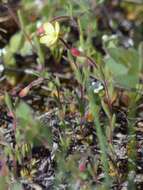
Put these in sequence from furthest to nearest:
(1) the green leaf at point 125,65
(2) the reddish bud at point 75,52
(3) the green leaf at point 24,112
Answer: (2) the reddish bud at point 75,52, (1) the green leaf at point 125,65, (3) the green leaf at point 24,112

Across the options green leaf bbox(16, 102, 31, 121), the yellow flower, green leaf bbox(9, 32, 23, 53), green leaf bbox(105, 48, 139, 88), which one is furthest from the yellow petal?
green leaf bbox(9, 32, 23, 53)

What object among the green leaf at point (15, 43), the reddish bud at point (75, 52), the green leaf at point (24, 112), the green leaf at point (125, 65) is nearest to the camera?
the green leaf at point (24, 112)

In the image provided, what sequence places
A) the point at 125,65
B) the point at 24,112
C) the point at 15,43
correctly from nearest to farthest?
the point at 24,112 < the point at 125,65 < the point at 15,43

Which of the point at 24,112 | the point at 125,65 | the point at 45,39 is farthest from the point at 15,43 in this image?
the point at 24,112

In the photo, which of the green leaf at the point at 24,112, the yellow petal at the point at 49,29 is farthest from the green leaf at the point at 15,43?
the green leaf at the point at 24,112

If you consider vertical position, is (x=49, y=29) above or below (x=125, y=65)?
above

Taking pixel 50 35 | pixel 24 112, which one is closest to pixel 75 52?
pixel 50 35

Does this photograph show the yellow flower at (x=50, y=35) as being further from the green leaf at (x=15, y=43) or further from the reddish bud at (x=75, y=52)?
the green leaf at (x=15, y=43)

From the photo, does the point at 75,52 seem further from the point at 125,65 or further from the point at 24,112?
the point at 24,112

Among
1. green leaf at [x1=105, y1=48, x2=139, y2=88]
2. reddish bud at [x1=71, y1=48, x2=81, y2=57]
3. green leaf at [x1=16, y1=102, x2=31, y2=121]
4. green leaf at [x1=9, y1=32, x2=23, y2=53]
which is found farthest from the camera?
green leaf at [x1=9, y1=32, x2=23, y2=53]

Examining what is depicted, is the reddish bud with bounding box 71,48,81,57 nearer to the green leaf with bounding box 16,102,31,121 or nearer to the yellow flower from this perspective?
the yellow flower

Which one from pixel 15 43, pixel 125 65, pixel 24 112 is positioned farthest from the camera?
pixel 15 43

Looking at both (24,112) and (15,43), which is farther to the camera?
(15,43)

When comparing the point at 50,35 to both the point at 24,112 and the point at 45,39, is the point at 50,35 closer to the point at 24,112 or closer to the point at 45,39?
the point at 45,39
